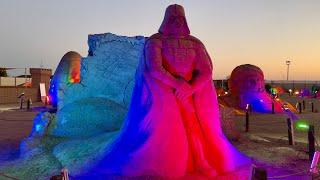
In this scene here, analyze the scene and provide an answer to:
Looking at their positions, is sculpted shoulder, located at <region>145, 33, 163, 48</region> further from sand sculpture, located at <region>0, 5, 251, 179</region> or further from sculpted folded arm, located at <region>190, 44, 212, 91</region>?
sculpted folded arm, located at <region>190, 44, 212, 91</region>

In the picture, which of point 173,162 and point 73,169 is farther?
point 73,169

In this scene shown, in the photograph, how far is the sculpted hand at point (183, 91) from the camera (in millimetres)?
6461

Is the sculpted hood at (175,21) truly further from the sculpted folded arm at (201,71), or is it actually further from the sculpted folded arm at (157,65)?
the sculpted folded arm at (201,71)

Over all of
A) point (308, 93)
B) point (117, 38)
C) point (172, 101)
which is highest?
point (117, 38)

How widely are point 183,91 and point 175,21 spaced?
128 cm

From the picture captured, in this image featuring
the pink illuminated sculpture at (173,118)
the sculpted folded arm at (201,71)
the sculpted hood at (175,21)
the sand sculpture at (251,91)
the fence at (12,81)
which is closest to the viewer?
the pink illuminated sculpture at (173,118)

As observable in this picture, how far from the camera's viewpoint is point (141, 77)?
681cm

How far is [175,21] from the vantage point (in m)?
6.86

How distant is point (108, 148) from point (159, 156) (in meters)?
1.30

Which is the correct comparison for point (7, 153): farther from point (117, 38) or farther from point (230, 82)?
point (230, 82)

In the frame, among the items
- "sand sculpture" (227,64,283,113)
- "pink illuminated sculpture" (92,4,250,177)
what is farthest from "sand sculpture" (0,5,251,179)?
"sand sculpture" (227,64,283,113)

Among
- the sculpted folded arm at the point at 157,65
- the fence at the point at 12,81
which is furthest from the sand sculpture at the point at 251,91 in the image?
the fence at the point at 12,81

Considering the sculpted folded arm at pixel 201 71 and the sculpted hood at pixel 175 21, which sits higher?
the sculpted hood at pixel 175 21

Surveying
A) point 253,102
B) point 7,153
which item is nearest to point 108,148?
point 7,153
